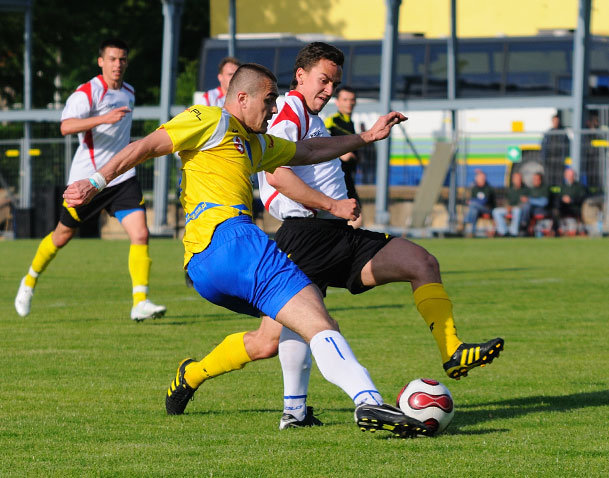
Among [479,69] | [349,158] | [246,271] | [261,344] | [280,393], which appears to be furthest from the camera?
[479,69]

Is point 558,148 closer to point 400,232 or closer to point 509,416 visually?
point 400,232

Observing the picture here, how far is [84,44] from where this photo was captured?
4019 centimetres

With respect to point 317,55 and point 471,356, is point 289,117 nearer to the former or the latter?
point 317,55

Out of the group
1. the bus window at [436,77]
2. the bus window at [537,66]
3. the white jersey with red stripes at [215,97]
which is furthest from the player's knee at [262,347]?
the bus window at [436,77]

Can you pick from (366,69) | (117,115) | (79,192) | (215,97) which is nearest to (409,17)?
(366,69)

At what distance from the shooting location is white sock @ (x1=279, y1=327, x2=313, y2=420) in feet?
19.8

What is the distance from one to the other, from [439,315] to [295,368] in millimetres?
865

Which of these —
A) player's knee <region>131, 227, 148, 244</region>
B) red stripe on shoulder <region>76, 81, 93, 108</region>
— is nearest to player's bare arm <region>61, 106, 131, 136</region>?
red stripe on shoulder <region>76, 81, 93, 108</region>

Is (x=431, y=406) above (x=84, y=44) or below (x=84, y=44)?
below

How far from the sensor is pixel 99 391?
278 inches

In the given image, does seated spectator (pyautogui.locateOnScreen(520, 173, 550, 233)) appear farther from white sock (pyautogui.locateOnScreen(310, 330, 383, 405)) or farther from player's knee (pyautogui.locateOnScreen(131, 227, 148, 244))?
white sock (pyautogui.locateOnScreen(310, 330, 383, 405))

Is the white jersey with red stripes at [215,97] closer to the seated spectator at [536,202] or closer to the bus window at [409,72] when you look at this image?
the seated spectator at [536,202]

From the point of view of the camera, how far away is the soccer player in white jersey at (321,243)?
6305 millimetres

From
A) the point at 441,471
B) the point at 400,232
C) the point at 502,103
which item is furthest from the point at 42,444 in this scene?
the point at 502,103
